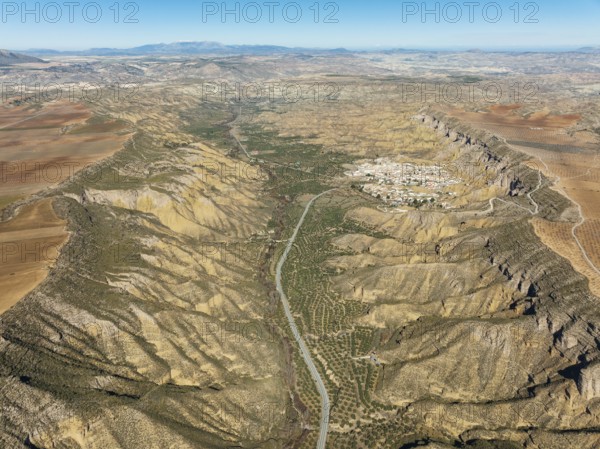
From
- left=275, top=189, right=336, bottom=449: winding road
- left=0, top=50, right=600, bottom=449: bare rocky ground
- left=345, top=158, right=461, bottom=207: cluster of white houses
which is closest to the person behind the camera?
left=0, top=50, right=600, bottom=449: bare rocky ground

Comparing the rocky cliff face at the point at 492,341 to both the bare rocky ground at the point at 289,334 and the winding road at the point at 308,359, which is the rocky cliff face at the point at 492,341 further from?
the winding road at the point at 308,359

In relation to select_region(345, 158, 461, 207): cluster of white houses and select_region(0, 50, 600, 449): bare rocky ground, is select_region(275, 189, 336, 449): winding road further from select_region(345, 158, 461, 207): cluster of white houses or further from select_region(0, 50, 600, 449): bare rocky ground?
select_region(345, 158, 461, 207): cluster of white houses

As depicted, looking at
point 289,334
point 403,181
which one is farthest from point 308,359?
point 403,181

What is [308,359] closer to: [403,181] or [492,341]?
[492,341]

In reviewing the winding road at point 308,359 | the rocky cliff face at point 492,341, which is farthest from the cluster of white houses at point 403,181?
the winding road at point 308,359

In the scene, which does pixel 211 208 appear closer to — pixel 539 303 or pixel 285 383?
pixel 285 383

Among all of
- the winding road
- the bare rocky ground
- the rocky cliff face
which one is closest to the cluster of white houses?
the bare rocky ground

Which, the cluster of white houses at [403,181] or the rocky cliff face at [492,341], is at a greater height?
the cluster of white houses at [403,181]

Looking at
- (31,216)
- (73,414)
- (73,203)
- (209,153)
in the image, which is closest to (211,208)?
(73,203)
